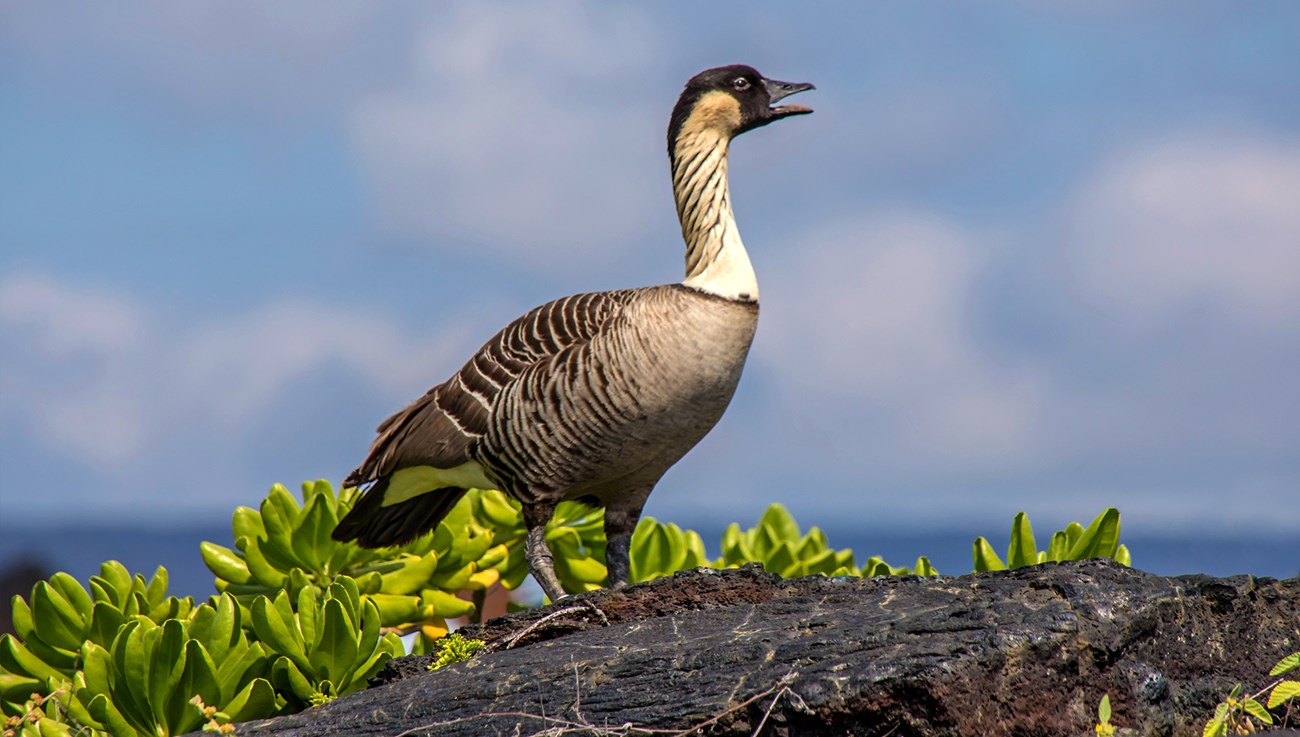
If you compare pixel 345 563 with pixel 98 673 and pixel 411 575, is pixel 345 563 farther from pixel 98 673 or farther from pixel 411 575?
pixel 98 673

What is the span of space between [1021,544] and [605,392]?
2.16m

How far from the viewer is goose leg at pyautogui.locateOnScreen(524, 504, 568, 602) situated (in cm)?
664

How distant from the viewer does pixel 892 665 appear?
344 cm

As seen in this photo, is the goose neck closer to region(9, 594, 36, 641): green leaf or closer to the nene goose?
the nene goose

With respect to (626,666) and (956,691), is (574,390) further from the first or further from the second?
(956,691)

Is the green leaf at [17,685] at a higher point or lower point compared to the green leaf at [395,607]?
lower

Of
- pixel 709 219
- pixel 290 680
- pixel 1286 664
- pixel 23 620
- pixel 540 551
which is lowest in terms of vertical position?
pixel 1286 664

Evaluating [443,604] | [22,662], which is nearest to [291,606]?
[443,604]

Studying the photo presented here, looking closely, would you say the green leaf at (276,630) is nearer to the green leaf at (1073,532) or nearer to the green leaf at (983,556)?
the green leaf at (983,556)

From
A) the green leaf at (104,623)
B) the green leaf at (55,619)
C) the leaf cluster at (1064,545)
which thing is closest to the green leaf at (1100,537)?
the leaf cluster at (1064,545)

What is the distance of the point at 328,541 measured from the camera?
7.32 m

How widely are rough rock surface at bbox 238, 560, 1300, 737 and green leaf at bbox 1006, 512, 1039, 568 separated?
4.42 ft

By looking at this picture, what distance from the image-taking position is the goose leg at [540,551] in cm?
664

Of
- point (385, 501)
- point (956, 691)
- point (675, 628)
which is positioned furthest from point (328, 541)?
point (956, 691)
